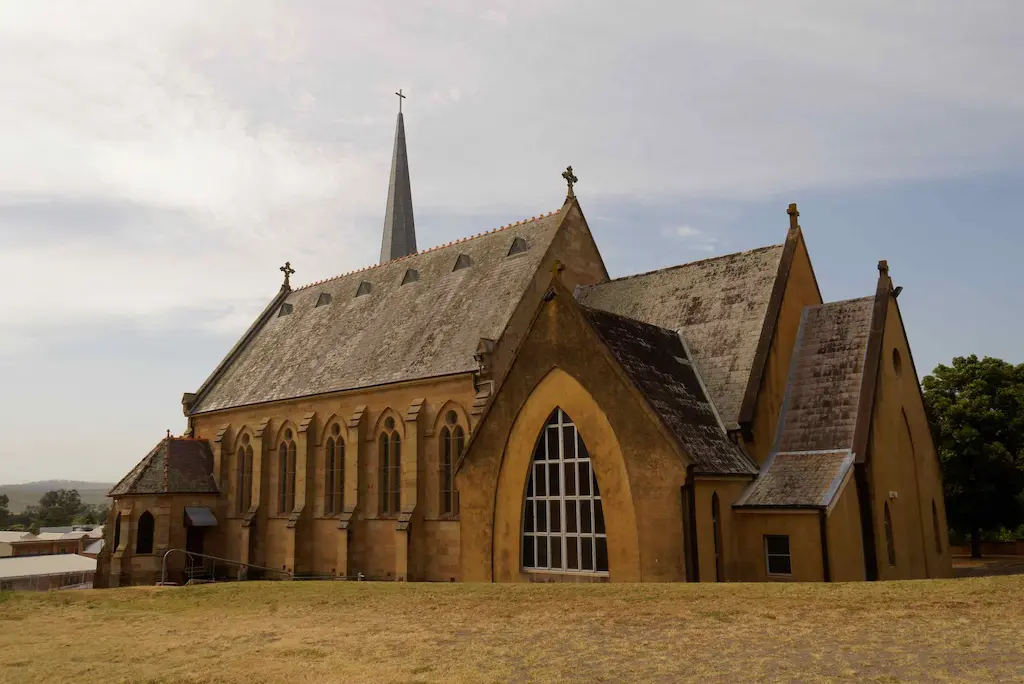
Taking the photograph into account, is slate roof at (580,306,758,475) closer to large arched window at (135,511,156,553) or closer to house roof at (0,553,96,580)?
large arched window at (135,511,156,553)

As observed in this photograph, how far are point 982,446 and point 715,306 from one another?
66.5 ft

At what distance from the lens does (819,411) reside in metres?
22.4

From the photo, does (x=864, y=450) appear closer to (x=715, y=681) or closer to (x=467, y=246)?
(x=715, y=681)

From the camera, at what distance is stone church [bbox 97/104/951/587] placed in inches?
770

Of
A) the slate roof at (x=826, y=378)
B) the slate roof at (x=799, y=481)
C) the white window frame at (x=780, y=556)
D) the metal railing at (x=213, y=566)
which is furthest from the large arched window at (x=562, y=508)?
the metal railing at (x=213, y=566)

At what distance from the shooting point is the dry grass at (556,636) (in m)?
9.54

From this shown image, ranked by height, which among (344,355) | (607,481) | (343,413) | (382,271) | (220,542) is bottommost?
(220,542)

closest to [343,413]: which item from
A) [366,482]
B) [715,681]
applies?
[366,482]

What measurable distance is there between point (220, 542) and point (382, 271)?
16.2 meters

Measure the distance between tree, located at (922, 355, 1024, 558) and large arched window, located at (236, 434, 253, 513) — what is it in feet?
110

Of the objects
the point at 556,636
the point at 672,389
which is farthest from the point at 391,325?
the point at 556,636

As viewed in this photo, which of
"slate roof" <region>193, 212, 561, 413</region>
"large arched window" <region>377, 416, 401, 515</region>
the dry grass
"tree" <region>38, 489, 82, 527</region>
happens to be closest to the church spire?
"slate roof" <region>193, 212, 561, 413</region>

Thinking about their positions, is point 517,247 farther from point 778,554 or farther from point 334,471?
point 778,554

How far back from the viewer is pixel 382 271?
138ft
